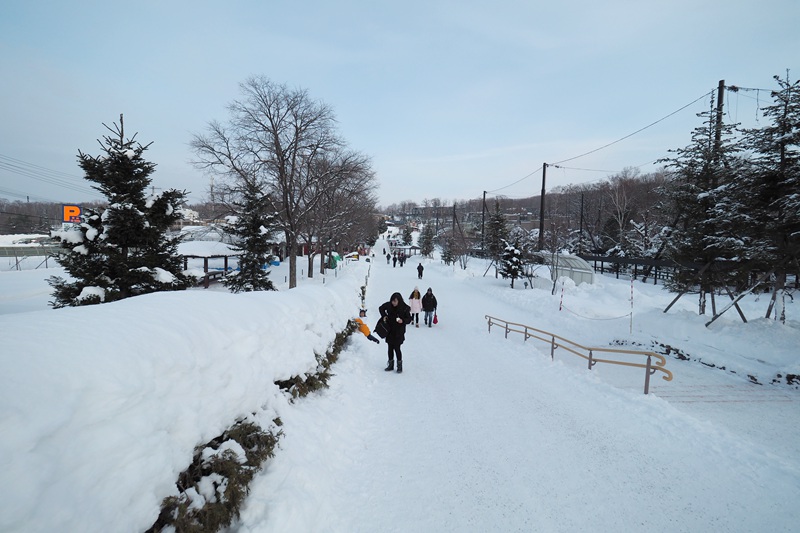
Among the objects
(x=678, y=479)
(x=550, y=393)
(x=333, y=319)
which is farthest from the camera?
(x=333, y=319)

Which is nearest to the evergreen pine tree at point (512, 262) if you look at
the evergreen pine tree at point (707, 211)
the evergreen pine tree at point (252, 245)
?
the evergreen pine tree at point (707, 211)

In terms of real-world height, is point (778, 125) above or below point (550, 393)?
above

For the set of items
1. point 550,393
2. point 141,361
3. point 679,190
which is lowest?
point 550,393

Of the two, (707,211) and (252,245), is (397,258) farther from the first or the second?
(707,211)

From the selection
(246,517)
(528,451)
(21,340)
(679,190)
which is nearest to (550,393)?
(528,451)

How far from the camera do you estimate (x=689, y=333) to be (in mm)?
10625

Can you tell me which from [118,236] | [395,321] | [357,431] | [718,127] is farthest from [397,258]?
[357,431]

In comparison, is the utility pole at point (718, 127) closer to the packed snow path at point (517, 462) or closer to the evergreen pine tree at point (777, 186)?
the evergreen pine tree at point (777, 186)

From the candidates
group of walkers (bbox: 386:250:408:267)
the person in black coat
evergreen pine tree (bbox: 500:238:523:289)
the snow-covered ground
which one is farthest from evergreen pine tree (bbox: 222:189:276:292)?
group of walkers (bbox: 386:250:408:267)

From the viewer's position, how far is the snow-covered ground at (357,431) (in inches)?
73.5

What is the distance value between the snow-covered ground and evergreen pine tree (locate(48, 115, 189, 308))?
564cm

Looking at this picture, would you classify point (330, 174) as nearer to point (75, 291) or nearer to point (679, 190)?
point (75, 291)

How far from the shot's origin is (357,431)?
193 inches

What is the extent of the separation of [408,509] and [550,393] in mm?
4042
